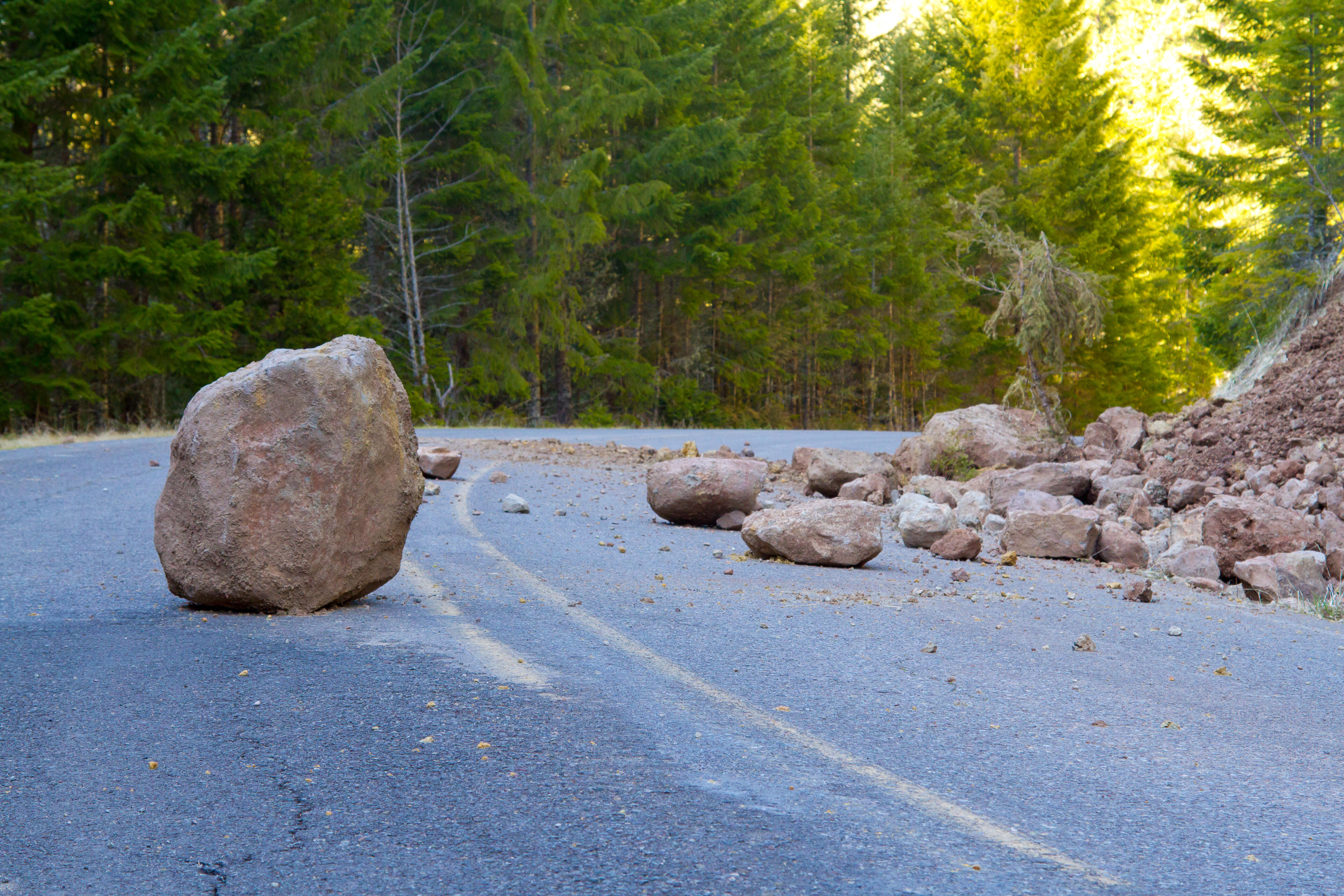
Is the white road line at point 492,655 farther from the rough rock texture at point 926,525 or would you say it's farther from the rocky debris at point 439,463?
the rocky debris at point 439,463

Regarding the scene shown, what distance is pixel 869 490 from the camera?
35.8 ft

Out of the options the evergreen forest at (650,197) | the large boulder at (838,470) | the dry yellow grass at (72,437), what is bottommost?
the large boulder at (838,470)

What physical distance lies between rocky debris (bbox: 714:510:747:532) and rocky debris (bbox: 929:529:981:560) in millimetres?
1794

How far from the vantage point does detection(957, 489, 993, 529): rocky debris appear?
9.59m

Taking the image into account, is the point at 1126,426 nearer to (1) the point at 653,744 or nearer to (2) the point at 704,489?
(2) the point at 704,489

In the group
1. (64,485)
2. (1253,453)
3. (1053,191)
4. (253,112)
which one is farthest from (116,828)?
(1053,191)

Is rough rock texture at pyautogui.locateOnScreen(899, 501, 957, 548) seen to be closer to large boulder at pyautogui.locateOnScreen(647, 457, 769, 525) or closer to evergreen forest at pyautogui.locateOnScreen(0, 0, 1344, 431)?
large boulder at pyautogui.locateOnScreen(647, 457, 769, 525)

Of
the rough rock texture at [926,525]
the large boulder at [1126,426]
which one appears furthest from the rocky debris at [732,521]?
the large boulder at [1126,426]

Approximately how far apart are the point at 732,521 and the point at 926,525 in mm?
1650

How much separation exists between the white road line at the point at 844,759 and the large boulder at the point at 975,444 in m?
9.88

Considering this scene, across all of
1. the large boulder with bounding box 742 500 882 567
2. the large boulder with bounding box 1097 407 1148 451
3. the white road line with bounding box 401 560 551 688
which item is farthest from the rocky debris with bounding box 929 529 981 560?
the large boulder with bounding box 1097 407 1148 451

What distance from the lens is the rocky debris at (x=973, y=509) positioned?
959 centimetres

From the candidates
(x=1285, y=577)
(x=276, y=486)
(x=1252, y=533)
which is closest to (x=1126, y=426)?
(x=1252, y=533)

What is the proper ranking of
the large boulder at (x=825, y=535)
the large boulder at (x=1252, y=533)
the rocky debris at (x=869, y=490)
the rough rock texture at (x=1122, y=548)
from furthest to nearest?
the rocky debris at (x=869, y=490) < the rough rock texture at (x=1122, y=548) < the large boulder at (x=1252, y=533) < the large boulder at (x=825, y=535)
